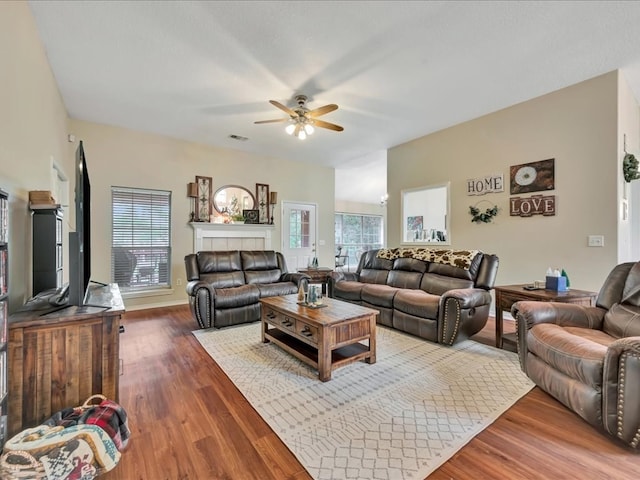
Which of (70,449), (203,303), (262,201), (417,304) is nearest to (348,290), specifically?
(417,304)

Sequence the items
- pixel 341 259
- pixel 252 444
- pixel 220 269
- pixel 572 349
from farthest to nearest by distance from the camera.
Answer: pixel 341 259 → pixel 220 269 → pixel 572 349 → pixel 252 444

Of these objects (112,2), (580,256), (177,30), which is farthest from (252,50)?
(580,256)

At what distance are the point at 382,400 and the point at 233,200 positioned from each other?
4830 mm

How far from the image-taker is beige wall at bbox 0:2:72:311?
1848mm

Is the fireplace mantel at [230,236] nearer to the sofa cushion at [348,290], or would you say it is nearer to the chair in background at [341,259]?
the sofa cushion at [348,290]

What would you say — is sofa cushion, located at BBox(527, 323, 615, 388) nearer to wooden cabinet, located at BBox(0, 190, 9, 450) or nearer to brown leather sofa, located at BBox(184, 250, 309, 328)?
→ brown leather sofa, located at BBox(184, 250, 309, 328)

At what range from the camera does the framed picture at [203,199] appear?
550cm

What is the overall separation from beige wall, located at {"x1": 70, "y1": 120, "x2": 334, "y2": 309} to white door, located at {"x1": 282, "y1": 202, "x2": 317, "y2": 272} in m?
0.17

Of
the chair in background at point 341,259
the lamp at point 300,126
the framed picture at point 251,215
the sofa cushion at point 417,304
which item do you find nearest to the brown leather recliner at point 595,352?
the sofa cushion at point 417,304

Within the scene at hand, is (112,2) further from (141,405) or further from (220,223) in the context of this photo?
(220,223)

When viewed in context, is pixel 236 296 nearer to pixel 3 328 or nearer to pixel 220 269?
pixel 220 269

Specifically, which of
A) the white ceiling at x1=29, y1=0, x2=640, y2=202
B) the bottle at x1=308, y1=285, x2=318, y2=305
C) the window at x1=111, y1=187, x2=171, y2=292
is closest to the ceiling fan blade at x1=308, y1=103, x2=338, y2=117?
the white ceiling at x1=29, y1=0, x2=640, y2=202

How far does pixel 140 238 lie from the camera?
5.02 meters

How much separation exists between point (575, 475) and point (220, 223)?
5454 millimetres
